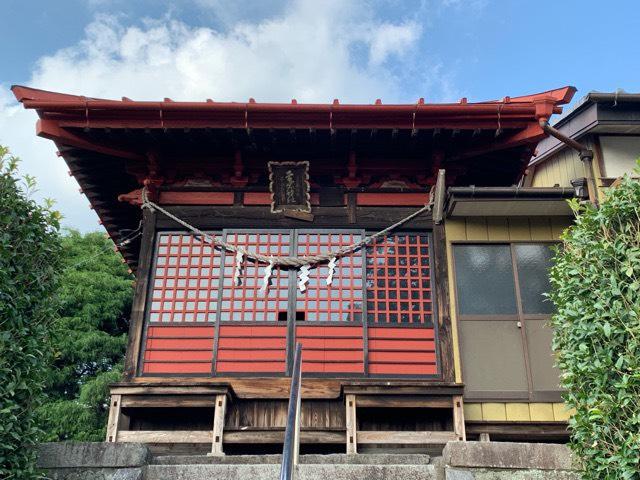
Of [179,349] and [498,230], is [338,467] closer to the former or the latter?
[179,349]

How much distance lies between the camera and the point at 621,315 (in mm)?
4578

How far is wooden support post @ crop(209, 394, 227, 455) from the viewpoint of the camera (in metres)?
7.12

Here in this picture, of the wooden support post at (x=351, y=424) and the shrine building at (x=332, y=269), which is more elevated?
the shrine building at (x=332, y=269)

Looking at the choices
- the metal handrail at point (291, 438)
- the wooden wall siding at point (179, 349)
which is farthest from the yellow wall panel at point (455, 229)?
the metal handrail at point (291, 438)

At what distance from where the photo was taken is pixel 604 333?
4609 mm

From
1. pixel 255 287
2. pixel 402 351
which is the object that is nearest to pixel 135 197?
pixel 255 287

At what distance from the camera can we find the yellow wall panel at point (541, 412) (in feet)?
25.5

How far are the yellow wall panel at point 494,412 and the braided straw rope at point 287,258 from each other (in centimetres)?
267

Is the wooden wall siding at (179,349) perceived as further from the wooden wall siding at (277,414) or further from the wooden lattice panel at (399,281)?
the wooden lattice panel at (399,281)

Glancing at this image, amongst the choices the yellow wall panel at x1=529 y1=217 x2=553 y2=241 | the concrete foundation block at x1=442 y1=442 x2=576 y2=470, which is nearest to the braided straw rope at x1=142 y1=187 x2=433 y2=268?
the yellow wall panel at x1=529 y1=217 x2=553 y2=241

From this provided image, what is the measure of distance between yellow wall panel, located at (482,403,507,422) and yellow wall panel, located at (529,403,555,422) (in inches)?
14.0

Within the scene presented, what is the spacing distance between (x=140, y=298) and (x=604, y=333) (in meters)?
5.96

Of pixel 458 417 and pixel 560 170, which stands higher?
pixel 560 170

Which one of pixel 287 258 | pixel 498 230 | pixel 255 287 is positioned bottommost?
pixel 255 287
